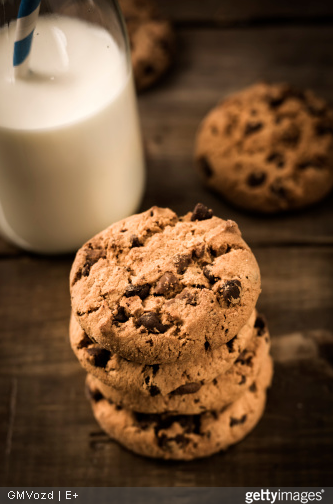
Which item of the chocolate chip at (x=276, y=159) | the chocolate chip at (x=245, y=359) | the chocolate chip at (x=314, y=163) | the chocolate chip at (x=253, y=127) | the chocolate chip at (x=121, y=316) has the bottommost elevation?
the chocolate chip at (x=245, y=359)

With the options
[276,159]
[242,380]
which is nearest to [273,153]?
[276,159]

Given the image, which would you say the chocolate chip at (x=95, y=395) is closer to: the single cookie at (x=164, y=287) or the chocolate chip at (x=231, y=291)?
the single cookie at (x=164, y=287)

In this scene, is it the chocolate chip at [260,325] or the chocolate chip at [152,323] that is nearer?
the chocolate chip at [152,323]

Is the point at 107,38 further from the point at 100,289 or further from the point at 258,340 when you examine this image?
the point at 258,340

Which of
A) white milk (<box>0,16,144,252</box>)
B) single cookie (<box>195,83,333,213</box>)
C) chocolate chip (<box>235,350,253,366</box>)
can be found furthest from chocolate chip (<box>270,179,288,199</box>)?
chocolate chip (<box>235,350,253,366</box>)

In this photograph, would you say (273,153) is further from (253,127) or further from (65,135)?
(65,135)

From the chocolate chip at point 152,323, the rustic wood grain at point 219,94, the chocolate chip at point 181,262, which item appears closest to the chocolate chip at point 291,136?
the rustic wood grain at point 219,94
